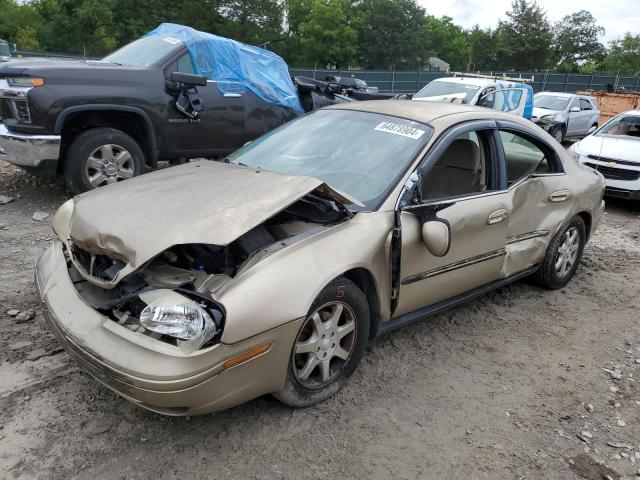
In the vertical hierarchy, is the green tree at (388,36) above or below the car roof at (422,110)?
above

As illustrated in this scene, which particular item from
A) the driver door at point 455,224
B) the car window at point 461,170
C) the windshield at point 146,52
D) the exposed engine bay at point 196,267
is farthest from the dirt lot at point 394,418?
the windshield at point 146,52

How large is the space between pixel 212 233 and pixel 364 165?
49.7 inches

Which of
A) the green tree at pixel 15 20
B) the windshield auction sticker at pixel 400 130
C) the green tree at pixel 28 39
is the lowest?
the windshield auction sticker at pixel 400 130

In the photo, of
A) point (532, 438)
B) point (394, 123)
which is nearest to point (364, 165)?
point (394, 123)

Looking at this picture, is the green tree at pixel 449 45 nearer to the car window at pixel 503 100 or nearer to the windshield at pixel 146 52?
the car window at pixel 503 100

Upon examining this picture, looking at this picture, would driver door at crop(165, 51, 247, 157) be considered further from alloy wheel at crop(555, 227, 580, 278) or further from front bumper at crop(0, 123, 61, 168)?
alloy wheel at crop(555, 227, 580, 278)

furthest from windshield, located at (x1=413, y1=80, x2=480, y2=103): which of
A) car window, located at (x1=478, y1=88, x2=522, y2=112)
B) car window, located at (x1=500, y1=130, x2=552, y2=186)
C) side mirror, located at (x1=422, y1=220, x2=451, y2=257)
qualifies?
side mirror, located at (x1=422, y1=220, x2=451, y2=257)

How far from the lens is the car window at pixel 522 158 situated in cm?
415

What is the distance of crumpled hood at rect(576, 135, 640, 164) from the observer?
820 centimetres

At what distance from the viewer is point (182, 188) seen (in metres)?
3.08

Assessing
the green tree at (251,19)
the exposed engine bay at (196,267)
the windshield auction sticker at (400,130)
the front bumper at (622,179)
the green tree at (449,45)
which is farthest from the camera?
the green tree at (449,45)

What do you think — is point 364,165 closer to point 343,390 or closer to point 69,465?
point 343,390

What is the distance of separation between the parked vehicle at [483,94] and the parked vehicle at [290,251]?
314 inches

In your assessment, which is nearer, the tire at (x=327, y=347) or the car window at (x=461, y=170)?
the tire at (x=327, y=347)
